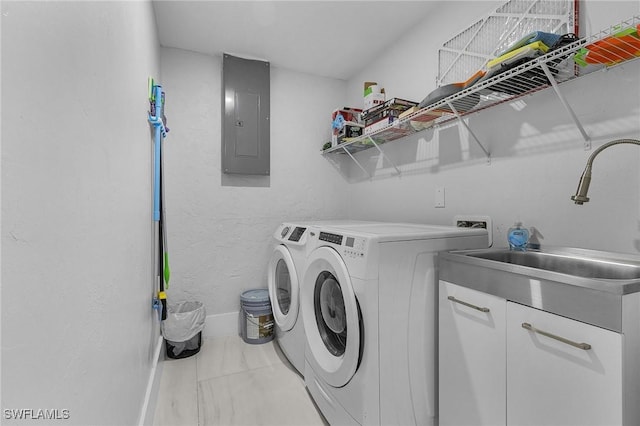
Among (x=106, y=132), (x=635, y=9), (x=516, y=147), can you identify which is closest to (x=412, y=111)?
(x=516, y=147)

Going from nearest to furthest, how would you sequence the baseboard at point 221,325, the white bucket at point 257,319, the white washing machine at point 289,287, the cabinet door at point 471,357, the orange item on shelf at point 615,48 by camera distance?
the orange item on shelf at point 615,48
the cabinet door at point 471,357
the white washing machine at point 289,287
the white bucket at point 257,319
the baseboard at point 221,325

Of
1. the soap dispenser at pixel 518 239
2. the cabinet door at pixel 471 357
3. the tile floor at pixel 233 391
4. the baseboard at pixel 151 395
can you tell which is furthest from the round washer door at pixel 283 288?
the soap dispenser at pixel 518 239

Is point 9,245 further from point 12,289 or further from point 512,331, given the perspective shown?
point 512,331

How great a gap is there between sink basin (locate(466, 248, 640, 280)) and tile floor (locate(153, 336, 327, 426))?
51.1 inches

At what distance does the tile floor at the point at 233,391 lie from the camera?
5.34ft

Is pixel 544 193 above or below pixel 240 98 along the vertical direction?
below

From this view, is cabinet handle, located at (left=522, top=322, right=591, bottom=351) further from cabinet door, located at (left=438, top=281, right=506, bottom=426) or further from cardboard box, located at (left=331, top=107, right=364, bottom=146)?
cardboard box, located at (left=331, top=107, right=364, bottom=146)

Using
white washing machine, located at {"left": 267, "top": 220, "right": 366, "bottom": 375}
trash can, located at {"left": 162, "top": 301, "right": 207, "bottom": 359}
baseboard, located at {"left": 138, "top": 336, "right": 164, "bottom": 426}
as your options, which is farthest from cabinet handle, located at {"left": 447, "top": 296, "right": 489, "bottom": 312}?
trash can, located at {"left": 162, "top": 301, "right": 207, "bottom": 359}

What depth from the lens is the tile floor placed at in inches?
64.1

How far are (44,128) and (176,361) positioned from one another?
219 centimetres

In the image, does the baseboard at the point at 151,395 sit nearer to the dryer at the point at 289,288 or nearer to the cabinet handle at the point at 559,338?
the dryer at the point at 289,288

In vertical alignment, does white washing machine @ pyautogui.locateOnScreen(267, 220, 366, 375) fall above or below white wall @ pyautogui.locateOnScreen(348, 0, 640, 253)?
below

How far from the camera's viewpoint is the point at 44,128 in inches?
19.6

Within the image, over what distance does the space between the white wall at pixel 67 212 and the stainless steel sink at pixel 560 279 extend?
4.02ft
